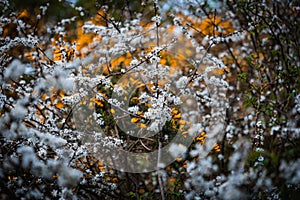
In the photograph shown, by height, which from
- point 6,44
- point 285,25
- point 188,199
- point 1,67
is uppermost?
point 285,25

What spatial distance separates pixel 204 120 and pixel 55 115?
141 centimetres

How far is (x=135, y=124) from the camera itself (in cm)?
281

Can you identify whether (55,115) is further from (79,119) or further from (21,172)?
(21,172)

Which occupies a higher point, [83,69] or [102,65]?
[102,65]

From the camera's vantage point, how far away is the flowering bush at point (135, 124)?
2000 millimetres

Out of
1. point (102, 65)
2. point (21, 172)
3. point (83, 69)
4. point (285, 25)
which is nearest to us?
point (21, 172)

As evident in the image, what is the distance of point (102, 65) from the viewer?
3248 millimetres

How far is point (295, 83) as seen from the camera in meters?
3.26

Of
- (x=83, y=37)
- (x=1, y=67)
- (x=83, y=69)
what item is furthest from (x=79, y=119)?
(x=83, y=37)

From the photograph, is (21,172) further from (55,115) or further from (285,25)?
(285,25)

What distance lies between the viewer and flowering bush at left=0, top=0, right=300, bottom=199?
2.00 m

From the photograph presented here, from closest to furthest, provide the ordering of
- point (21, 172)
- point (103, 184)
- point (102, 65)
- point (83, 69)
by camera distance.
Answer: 1. point (21, 172)
2. point (103, 184)
3. point (83, 69)
4. point (102, 65)

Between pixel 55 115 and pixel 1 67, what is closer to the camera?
pixel 1 67

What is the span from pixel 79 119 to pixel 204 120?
122 cm
